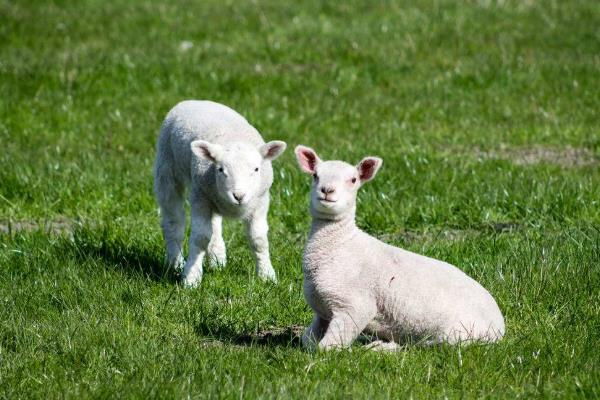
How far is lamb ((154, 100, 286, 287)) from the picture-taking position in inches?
235

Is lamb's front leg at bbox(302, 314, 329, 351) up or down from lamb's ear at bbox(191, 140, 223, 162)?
down

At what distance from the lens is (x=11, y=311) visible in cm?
566

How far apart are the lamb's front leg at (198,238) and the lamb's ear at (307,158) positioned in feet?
4.38

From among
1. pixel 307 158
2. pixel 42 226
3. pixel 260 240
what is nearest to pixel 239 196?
pixel 260 240

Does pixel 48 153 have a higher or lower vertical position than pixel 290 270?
lower

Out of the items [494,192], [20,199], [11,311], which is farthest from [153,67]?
[11,311]

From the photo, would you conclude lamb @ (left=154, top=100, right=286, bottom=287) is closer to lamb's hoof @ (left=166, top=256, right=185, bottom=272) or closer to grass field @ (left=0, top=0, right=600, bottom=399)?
lamb's hoof @ (left=166, top=256, right=185, bottom=272)

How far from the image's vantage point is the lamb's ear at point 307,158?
5.11 m

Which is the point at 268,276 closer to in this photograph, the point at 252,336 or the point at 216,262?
the point at 216,262

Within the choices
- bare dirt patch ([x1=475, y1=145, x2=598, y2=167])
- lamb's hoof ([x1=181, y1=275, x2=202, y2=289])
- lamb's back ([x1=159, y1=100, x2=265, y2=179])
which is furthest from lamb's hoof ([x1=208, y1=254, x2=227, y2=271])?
bare dirt patch ([x1=475, y1=145, x2=598, y2=167])

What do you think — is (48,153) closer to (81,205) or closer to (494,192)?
(81,205)

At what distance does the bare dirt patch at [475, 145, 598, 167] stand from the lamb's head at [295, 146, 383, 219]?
459 cm

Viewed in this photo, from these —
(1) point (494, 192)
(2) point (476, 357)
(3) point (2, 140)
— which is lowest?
(3) point (2, 140)

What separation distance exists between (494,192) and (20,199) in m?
3.88
